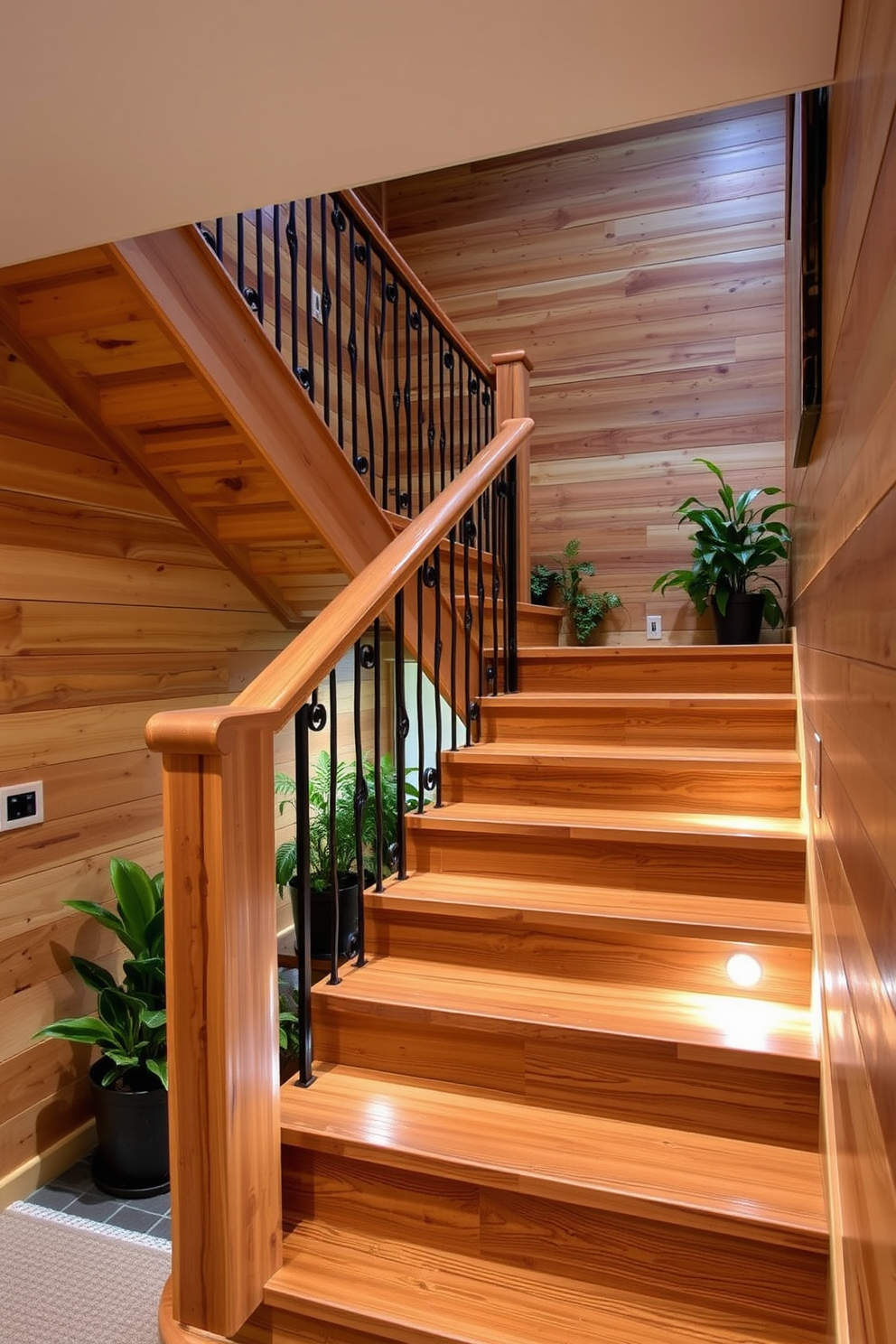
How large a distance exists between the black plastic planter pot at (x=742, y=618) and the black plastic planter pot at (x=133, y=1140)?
9.46 feet

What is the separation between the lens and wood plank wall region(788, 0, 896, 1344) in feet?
2.16

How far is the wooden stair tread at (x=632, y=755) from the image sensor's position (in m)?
2.26

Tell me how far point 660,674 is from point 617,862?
3.25ft

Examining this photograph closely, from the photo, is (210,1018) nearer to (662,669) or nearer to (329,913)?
(662,669)

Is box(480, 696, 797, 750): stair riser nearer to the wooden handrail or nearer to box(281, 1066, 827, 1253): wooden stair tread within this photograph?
box(281, 1066, 827, 1253): wooden stair tread

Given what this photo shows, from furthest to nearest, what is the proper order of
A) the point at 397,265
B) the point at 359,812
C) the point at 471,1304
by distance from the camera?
the point at 397,265, the point at 359,812, the point at 471,1304

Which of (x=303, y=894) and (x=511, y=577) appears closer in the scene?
(x=303, y=894)

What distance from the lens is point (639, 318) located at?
461 centimetres

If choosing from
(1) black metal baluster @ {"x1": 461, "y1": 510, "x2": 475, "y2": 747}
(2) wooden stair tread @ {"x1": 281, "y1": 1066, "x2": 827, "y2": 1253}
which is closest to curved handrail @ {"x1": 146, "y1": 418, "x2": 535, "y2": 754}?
(1) black metal baluster @ {"x1": 461, "y1": 510, "x2": 475, "y2": 747}

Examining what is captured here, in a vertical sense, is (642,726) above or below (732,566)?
below

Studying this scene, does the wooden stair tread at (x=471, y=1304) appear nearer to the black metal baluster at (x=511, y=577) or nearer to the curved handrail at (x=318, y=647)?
the curved handrail at (x=318, y=647)

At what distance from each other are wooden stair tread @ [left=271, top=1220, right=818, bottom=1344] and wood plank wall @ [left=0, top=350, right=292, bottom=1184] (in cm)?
120

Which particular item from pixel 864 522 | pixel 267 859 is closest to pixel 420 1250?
pixel 267 859

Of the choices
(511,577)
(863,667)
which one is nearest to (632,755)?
(511,577)
